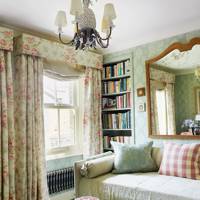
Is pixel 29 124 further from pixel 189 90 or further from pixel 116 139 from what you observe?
pixel 189 90

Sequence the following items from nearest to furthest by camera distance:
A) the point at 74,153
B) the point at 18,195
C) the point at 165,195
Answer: the point at 165,195 < the point at 18,195 < the point at 74,153

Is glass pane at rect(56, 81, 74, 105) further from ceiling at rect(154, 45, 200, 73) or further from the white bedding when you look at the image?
ceiling at rect(154, 45, 200, 73)

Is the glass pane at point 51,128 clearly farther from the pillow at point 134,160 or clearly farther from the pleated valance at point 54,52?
the pillow at point 134,160

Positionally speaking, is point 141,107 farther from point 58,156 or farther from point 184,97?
point 58,156

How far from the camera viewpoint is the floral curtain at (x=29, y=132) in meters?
2.84

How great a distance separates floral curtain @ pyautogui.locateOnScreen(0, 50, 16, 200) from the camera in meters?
2.62

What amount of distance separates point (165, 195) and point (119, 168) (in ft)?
2.73

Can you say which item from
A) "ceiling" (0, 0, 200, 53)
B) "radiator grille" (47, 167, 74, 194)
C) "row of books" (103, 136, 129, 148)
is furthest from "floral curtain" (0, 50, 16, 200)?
"row of books" (103, 136, 129, 148)

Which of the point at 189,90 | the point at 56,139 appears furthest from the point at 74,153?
the point at 189,90

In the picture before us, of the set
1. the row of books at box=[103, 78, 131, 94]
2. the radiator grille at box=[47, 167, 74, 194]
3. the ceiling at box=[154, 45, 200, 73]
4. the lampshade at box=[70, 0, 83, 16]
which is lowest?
the radiator grille at box=[47, 167, 74, 194]

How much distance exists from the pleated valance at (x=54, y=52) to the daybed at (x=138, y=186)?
60.4 inches

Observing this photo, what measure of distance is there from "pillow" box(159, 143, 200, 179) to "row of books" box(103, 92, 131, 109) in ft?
3.64

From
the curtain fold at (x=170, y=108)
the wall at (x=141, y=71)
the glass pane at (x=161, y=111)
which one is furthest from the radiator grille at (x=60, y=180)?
the curtain fold at (x=170, y=108)

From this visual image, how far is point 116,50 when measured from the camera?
13.0 feet
